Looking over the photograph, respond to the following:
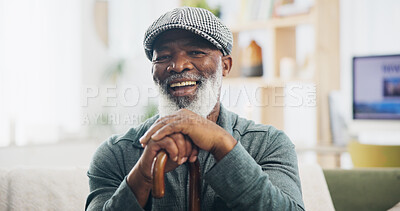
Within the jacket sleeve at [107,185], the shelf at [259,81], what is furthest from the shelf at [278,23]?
the jacket sleeve at [107,185]

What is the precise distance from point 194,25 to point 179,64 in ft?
0.36

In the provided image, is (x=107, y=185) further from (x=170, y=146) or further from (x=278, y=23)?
(x=278, y=23)

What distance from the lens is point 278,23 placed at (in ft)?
12.1

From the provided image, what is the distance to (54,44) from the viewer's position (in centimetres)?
402

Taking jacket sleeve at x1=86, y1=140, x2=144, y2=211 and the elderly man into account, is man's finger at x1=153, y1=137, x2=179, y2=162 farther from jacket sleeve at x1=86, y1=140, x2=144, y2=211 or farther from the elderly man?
jacket sleeve at x1=86, y1=140, x2=144, y2=211

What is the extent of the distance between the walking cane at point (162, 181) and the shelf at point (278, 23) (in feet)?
9.37

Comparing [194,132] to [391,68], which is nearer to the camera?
[194,132]

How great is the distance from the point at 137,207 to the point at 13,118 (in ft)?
9.86

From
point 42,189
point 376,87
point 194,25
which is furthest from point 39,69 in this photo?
point 194,25

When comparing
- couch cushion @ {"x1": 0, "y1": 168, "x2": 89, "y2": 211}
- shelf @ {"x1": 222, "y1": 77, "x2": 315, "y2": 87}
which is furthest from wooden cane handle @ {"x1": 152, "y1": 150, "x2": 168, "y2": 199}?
shelf @ {"x1": 222, "y1": 77, "x2": 315, "y2": 87}

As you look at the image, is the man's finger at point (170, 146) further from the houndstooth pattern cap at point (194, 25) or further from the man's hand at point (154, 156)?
the houndstooth pattern cap at point (194, 25)

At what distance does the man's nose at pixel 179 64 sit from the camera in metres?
1.17

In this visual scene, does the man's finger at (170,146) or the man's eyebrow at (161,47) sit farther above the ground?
the man's eyebrow at (161,47)

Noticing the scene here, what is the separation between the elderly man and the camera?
948mm
